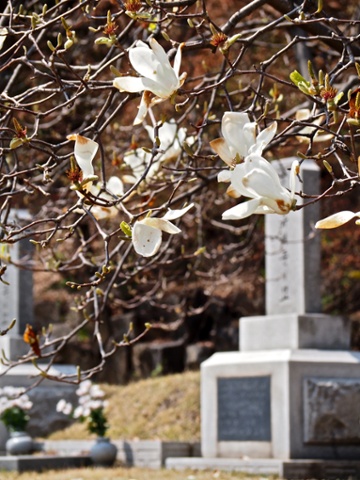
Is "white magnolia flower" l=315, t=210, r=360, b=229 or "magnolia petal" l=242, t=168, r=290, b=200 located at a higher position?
"magnolia petal" l=242, t=168, r=290, b=200

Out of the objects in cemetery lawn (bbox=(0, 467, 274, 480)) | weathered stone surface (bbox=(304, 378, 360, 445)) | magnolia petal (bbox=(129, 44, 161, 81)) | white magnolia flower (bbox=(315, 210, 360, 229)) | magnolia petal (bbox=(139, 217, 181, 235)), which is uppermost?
magnolia petal (bbox=(129, 44, 161, 81))

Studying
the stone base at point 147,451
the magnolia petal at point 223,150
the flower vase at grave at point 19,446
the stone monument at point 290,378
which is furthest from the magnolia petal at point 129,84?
the flower vase at grave at point 19,446

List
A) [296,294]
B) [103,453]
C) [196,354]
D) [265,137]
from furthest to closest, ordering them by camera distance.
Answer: [196,354] < [103,453] < [296,294] < [265,137]

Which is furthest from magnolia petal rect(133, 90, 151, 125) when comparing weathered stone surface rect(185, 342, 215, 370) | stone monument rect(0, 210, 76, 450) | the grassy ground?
weathered stone surface rect(185, 342, 215, 370)

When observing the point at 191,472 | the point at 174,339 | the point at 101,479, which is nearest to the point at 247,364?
the point at 191,472

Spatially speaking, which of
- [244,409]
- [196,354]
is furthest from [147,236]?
[196,354]

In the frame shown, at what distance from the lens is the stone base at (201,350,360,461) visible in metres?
9.53

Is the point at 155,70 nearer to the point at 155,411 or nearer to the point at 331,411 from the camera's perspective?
the point at 331,411

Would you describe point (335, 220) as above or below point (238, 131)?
below

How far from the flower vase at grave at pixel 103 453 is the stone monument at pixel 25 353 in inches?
90.4

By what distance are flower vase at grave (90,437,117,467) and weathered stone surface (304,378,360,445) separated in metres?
2.16

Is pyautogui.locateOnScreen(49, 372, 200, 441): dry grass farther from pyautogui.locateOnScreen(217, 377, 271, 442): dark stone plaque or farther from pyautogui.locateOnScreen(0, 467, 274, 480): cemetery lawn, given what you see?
pyautogui.locateOnScreen(0, 467, 274, 480): cemetery lawn

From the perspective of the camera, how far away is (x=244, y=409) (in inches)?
391

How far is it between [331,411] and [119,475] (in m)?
1.98
